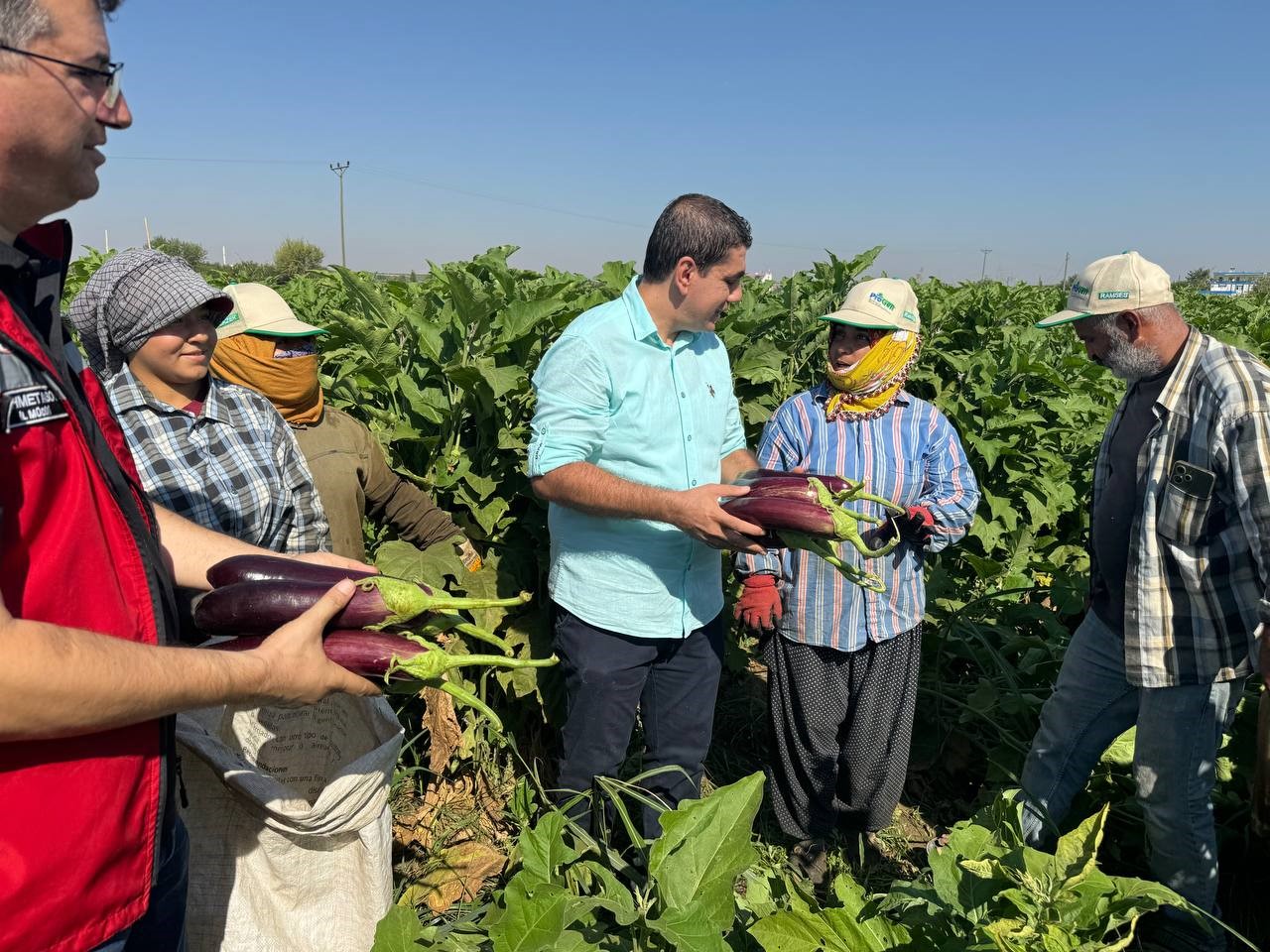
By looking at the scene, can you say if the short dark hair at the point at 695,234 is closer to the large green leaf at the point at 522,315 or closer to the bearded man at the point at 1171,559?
the large green leaf at the point at 522,315

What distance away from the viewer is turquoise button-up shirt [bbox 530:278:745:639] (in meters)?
2.75

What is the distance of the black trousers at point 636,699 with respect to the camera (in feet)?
9.52

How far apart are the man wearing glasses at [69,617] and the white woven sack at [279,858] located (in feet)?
1.32

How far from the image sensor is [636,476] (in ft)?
9.41

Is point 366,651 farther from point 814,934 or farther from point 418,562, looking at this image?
point 418,562

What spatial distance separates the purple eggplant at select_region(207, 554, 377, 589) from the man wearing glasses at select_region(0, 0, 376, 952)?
0.41ft

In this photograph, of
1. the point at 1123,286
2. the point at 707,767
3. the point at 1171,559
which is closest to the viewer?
the point at 1171,559

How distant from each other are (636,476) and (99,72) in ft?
6.14

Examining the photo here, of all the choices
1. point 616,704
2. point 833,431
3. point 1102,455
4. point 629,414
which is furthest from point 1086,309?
point 616,704

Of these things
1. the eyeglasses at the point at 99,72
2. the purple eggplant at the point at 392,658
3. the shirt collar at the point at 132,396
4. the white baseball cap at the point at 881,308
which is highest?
the eyeglasses at the point at 99,72

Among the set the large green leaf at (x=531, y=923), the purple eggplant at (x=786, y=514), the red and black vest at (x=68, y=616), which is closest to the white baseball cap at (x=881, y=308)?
the purple eggplant at (x=786, y=514)

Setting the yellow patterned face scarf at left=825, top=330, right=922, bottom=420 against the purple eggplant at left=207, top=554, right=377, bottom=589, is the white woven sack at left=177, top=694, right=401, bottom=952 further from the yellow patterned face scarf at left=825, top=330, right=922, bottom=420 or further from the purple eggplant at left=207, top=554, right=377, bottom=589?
the yellow patterned face scarf at left=825, top=330, right=922, bottom=420

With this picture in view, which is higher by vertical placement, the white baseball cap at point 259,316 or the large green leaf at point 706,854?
the white baseball cap at point 259,316

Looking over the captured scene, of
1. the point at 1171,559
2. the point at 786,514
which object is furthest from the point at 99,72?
the point at 1171,559
